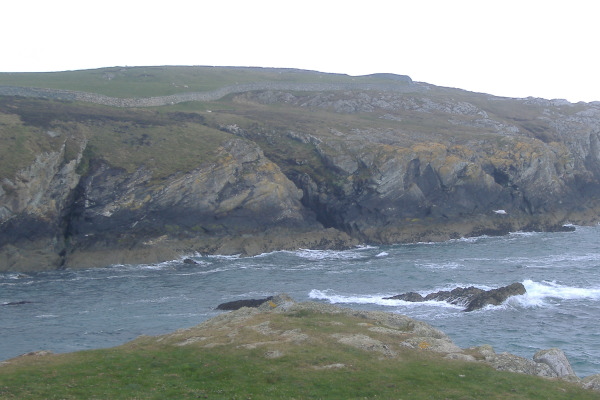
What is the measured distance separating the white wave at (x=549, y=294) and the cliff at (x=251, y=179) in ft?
98.2

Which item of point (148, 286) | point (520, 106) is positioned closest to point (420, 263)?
point (148, 286)

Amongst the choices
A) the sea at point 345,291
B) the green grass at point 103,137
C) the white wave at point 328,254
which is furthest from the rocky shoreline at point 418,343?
the green grass at point 103,137

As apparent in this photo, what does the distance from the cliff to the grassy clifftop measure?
40.6m

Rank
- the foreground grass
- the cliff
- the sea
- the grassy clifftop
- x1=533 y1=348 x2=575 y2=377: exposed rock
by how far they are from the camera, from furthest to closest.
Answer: the cliff → the sea → x1=533 y1=348 x2=575 y2=377: exposed rock → the grassy clifftop → the foreground grass

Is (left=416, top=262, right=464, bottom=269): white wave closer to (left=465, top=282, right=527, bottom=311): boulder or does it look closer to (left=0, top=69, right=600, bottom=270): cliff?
(left=465, top=282, right=527, bottom=311): boulder

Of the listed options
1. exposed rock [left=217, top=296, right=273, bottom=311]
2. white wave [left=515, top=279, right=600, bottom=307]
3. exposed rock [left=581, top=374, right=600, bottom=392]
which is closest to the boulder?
white wave [left=515, top=279, right=600, bottom=307]

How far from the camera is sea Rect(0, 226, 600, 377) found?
1492 inches

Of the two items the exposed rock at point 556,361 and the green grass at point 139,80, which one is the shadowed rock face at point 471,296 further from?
the green grass at point 139,80

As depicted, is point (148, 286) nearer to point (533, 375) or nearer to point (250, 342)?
point (250, 342)

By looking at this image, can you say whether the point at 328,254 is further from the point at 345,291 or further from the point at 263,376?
the point at 263,376

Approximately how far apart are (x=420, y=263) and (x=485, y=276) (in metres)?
8.83

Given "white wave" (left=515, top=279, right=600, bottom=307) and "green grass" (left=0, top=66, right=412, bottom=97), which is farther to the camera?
"green grass" (left=0, top=66, right=412, bottom=97)

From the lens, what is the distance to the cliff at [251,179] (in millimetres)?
66688

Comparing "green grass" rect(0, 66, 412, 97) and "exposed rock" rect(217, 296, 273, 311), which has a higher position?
"green grass" rect(0, 66, 412, 97)
